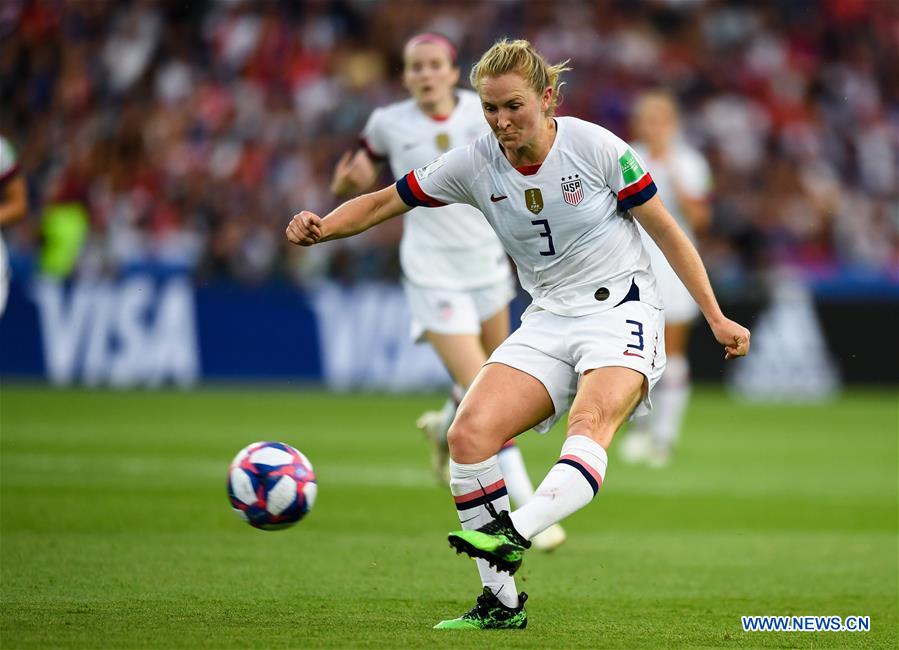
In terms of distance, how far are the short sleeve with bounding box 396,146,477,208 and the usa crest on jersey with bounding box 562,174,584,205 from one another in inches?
17.2

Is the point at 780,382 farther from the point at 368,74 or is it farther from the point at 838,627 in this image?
the point at 838,627

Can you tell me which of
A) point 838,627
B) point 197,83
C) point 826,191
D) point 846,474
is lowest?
point 838,627

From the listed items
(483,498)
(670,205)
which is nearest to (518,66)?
(483,498)

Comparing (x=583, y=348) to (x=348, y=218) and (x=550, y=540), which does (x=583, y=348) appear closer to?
(x=348, y=218)

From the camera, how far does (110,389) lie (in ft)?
64.2

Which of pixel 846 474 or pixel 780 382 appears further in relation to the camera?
pixel 780 382

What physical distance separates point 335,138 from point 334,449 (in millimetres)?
9394

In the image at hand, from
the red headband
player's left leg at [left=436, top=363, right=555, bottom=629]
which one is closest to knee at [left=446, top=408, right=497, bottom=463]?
player's left leg at [left=436, top=363, right=555, bottom=629]

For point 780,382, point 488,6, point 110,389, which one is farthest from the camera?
point 488,6

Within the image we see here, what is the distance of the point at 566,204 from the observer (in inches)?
244

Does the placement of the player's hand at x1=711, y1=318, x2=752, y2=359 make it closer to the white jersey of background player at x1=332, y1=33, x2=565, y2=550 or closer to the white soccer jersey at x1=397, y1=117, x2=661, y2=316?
the white soccer jersey at x1=397, y1=117, x2=661, y2=316

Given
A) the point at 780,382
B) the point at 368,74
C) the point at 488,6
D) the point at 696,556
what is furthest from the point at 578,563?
the point at 488,6

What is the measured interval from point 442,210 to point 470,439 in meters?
3.49

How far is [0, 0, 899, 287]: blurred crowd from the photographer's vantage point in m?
21.3
